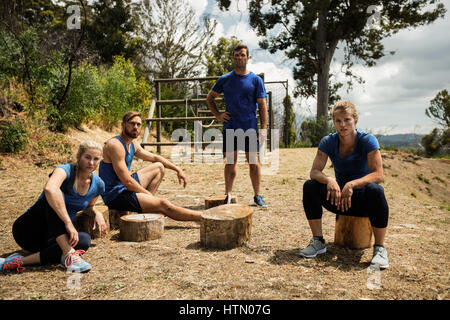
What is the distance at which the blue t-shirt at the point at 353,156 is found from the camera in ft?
8.11

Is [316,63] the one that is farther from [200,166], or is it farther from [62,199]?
[62,199]

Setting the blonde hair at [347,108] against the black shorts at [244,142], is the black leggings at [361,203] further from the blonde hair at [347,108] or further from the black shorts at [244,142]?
the black shorts at [244,142]

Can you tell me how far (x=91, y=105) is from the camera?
8.46 meters

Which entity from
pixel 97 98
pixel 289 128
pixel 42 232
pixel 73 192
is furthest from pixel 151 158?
pixel 289 128

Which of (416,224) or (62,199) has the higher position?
(62,199)

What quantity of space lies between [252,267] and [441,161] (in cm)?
993

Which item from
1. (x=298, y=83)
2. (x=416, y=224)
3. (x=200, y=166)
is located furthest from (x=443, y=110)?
(x=416, y=224)

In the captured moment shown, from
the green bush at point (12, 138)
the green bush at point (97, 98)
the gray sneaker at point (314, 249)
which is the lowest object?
the gray sneaker at point (314, 249)

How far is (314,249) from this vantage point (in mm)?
2578

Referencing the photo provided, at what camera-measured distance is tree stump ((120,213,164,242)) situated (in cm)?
294

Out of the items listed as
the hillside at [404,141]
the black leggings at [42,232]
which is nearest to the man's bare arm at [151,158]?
the black leggings at [42,232]

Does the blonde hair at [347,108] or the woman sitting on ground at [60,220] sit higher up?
the blonde hair at [347,108]

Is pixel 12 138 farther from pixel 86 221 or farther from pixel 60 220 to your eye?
pixel 60 220

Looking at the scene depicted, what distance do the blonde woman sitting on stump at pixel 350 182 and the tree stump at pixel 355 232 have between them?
0.10 m
